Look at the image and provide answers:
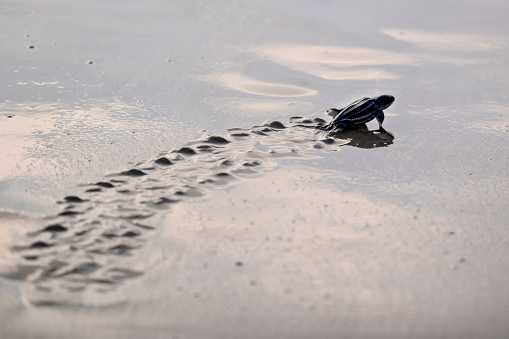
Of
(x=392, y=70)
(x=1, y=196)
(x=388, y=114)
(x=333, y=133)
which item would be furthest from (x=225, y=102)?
(x=1, y=196)

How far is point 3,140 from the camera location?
3.16 metres

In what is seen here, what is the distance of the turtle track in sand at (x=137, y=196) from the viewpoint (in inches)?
83.8

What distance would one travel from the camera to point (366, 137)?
343 cm

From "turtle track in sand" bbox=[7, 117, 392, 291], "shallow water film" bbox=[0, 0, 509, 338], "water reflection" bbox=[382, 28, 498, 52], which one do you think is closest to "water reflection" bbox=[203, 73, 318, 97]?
"shallow water film" bbox=[0, 0, 509, 338]

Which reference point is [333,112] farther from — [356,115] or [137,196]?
[137,196]

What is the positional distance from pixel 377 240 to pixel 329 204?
326mm

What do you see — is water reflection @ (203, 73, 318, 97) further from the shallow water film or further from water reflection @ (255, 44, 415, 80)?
water reflection @ (255, 44, 415, 80)

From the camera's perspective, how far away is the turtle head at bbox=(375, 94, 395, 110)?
3529 millimetres

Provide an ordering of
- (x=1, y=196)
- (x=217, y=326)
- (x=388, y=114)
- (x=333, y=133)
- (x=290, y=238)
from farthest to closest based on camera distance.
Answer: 1. (x=388, y=114)
2. (x=333, y=133)
3. (x=1, y=196)
4. (x=290, y=238)
5. (x=217, y=326)

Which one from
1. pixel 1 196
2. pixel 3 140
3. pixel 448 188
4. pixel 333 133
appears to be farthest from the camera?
pixel 333 133

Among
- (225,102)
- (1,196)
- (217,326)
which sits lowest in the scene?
(217,326)

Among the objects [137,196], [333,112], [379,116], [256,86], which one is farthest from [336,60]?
[137,196]

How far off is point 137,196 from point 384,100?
64.3 inches

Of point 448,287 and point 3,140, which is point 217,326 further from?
point 3,140
